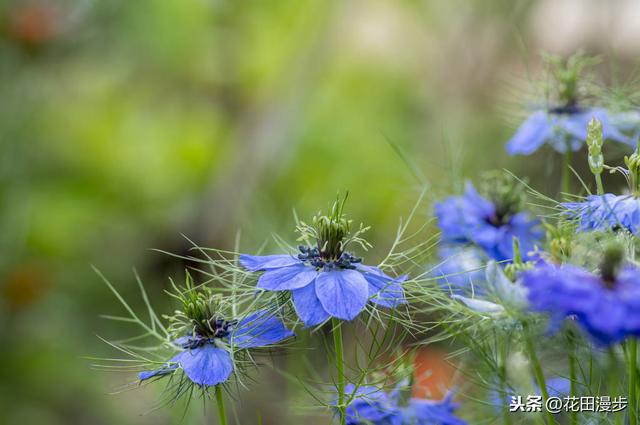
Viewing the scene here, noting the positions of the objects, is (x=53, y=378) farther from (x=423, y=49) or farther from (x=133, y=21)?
(x=423, y=49)

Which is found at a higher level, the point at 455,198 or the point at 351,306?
the point at 455,198

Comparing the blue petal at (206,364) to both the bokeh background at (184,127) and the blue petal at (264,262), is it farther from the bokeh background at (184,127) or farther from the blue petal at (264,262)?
the bokeh background at (184,127)

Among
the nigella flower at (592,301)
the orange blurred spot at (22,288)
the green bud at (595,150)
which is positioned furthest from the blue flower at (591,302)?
the orange blurred spot at (22,288)

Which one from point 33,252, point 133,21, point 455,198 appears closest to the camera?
point 455,198

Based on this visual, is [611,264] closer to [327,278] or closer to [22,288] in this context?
[327,278]

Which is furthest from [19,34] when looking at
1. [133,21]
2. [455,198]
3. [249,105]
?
[455,198]

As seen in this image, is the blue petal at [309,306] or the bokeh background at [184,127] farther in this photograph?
the bokeh background at [184,127]

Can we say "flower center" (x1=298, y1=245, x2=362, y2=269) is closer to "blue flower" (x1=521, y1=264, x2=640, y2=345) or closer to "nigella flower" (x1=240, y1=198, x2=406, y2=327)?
"nigella flower" (x1=240, y1=198, x2=406, y2=327)
